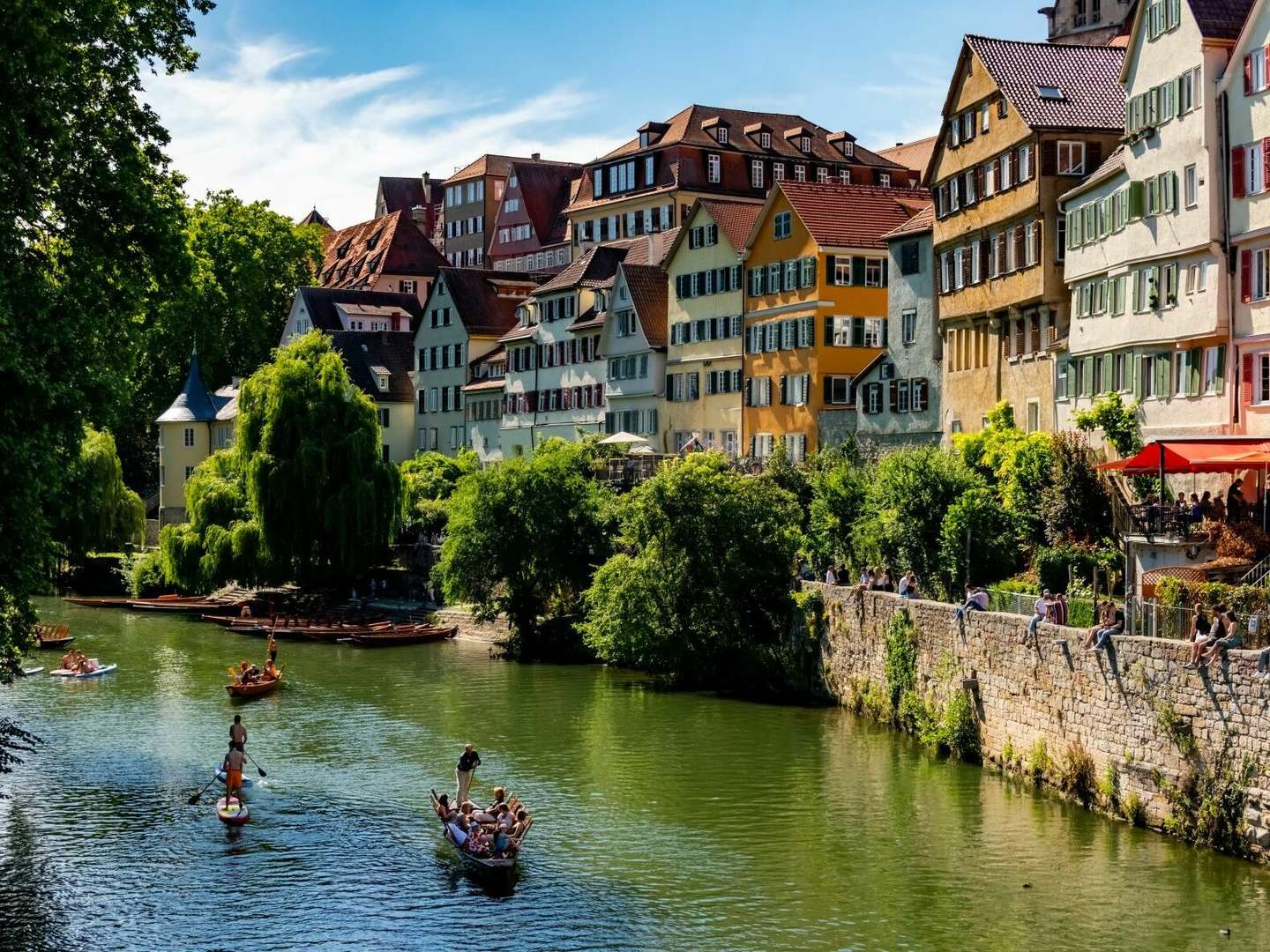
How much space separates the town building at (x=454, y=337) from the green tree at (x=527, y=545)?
35524 mm

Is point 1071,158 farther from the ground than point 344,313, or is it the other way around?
point 344,313

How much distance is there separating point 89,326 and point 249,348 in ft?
288

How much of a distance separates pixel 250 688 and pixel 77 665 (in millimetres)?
7903

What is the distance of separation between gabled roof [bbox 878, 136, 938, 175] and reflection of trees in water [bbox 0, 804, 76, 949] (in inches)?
3259

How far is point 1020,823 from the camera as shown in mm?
31203

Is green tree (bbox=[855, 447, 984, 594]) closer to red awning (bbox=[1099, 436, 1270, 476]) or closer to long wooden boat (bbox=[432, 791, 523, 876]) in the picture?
red awning (bbox=[1099, 436, 1270, 476])

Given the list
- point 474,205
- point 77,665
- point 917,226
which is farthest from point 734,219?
point 474,205

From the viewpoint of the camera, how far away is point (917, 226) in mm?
61562

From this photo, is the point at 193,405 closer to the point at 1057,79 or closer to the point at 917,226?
the point at 917,226

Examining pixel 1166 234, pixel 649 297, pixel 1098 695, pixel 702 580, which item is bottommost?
pixel 1098 695

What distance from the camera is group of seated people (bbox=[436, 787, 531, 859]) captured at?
28.8m

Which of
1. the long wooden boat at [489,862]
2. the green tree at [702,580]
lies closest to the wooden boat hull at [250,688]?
the green tree at [702,580]

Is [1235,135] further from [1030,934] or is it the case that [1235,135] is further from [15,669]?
[15,669]

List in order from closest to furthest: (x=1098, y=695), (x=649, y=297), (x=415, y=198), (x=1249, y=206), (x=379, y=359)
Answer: (x=1098, y=695) < (x=1249, y=206) < (x=649, y=297) < (x=379, y=359) < (x=415, y=198)
